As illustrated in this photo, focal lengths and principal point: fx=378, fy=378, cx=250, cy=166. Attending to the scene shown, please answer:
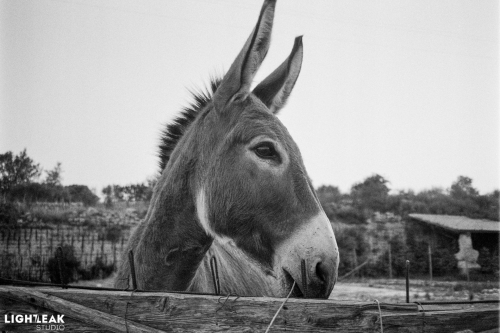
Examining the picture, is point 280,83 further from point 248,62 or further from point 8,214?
point 8,214

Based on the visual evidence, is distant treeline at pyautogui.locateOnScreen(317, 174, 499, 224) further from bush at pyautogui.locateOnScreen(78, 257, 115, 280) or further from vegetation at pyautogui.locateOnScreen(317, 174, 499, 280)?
bush at pyautogui.locateOnScreen(78, 257, 115, 280)

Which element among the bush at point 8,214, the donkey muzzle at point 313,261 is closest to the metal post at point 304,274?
the donkey muzzle at point 313,261

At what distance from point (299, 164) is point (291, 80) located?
0.90 m

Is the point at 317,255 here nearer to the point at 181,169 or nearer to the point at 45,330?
the point at 181,169

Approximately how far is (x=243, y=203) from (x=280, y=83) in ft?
3.63

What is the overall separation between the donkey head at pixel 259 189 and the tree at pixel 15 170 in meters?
17.3

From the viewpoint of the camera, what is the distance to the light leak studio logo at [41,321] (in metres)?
1.70

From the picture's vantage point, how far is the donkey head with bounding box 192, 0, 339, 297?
2000 mm

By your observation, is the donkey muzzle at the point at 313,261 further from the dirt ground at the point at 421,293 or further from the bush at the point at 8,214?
the bush at the point at 8,214

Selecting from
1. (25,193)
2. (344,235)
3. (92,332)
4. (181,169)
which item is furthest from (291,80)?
(344,235)

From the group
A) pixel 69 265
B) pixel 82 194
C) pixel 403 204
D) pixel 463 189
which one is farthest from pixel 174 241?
pixel 463 189

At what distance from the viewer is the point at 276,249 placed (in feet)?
6.95

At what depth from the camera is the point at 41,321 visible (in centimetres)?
171

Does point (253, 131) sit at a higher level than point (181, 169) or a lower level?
higher
